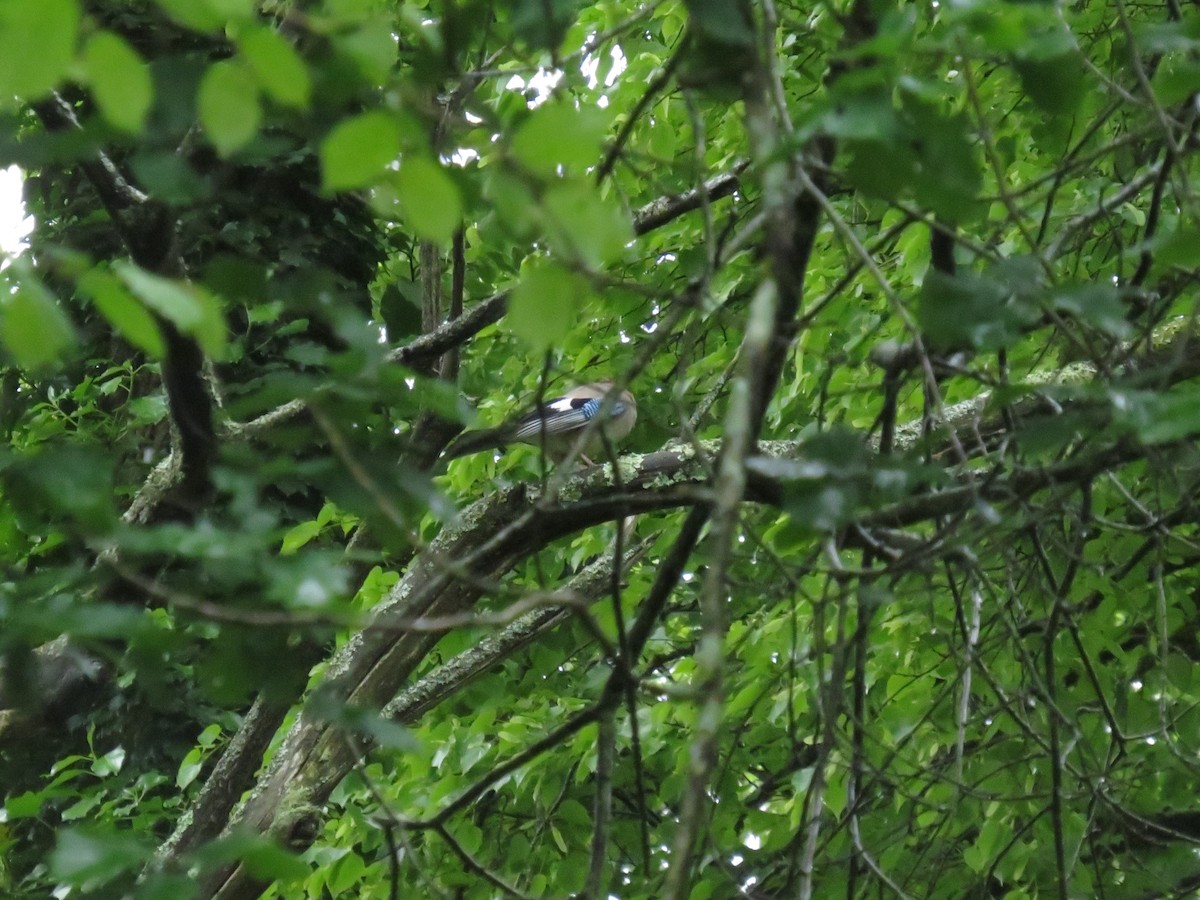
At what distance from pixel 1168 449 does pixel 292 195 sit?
5195mm

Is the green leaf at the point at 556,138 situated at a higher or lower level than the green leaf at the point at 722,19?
lower

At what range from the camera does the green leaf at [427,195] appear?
1.05 m

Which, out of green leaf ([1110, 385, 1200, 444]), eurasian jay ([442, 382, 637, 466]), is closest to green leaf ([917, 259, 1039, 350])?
green leaf ([1110, 385, 1200, 444])

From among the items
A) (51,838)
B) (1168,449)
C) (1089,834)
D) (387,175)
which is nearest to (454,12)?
(387,175)

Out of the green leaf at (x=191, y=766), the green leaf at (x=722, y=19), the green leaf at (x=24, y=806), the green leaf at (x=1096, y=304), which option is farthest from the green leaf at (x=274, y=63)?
the green leaf at (x=191, y=766)

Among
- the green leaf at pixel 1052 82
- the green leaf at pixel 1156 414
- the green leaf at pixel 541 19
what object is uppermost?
the green leaf at pixel 1052 82

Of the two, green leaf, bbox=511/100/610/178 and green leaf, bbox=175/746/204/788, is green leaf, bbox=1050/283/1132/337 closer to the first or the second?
green leaf, bbox=511/100/610/178

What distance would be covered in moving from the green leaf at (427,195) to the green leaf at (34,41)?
26cm

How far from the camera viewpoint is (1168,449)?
173 cm

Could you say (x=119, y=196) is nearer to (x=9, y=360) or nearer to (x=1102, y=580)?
(x=9, y=360)

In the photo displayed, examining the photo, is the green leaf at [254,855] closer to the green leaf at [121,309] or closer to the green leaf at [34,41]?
the green leaf at [121,309]

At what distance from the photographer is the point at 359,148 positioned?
1014 millimetres

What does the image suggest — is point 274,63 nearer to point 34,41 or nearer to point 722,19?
point 34,41

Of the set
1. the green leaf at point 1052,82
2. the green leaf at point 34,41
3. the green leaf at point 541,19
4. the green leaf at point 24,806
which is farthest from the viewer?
the green leaf at point 24,806
